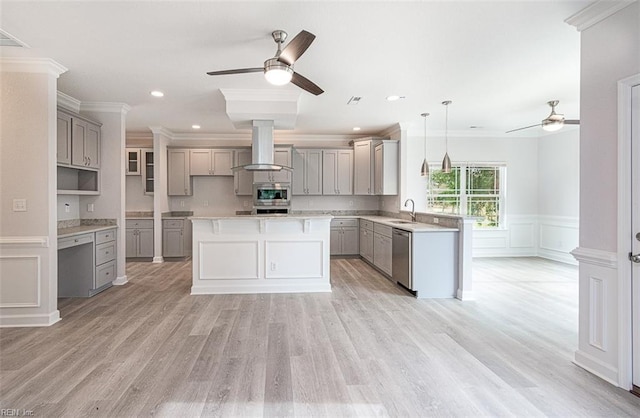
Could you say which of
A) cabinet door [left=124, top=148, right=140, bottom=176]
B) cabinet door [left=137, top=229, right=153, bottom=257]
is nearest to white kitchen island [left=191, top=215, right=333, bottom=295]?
cabinet door [left=137, top=229, right=153, bottom=257]

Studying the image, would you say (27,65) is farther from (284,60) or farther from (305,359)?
(305,359)

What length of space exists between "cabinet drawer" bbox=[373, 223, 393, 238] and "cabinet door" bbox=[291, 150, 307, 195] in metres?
2.01

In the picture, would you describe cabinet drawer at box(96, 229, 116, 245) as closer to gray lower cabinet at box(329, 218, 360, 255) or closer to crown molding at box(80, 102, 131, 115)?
crown molding at box(80, 102, 131, 115)

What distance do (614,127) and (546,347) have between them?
6.12 ft

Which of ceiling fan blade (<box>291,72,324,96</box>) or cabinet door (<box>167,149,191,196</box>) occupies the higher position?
ceiling fan blade (<box>291,72,324,96</box>)

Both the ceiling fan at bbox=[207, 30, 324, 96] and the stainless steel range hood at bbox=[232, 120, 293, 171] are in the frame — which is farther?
the stainless steel range hood at bbox=[232, 120, 293, 171]

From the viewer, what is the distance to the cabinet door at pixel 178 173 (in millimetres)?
6887

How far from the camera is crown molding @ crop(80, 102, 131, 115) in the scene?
476 centimetres

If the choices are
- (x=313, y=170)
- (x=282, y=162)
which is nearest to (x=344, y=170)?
(x=313, y=170)

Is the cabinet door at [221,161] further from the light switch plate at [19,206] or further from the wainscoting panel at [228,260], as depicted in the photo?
the light switch plate at [19,206]

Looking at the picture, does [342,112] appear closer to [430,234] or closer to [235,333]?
[430,234]

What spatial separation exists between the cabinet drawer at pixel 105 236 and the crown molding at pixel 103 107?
1.81 meters

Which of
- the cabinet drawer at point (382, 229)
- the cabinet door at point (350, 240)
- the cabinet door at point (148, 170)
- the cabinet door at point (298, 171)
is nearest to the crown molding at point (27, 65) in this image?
the cabinet door at point (148, 170)

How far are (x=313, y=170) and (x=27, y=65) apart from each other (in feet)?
15.7
